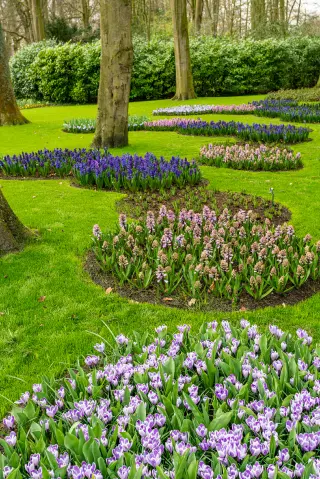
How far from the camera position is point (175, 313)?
4.14 meters

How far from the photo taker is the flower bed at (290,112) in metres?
14.4

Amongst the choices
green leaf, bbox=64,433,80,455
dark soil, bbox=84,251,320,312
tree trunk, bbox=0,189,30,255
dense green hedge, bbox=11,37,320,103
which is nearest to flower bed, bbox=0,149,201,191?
tree trunk, bbox=0,189,30,255

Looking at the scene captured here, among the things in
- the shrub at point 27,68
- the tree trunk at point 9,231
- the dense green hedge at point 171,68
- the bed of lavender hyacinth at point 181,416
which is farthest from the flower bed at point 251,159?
the shrub at point 27,68

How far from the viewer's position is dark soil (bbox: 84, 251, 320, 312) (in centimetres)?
423

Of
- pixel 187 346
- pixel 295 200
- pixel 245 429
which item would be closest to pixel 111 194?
pixel 295 200

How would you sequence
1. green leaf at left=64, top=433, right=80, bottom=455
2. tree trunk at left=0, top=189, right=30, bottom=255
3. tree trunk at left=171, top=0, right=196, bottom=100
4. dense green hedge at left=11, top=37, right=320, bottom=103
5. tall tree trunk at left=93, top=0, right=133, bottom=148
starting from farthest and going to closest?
dense green hedge at left=11, top=37, right=320, bottom=103 → tree trunk at left=171, top=0, right=196, bottom=100 → tall tree trunk at left=93, top=0, right=133, bottom=148 → tree trunk at left=0, top=189, right=30, bottom=255 → green leaf at left=64, top=433, right=80, bottom=455

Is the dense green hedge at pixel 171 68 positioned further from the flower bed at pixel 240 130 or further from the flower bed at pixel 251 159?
the flower bed at pixel 251 159

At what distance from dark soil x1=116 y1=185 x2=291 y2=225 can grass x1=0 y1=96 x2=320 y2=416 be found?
24 cm

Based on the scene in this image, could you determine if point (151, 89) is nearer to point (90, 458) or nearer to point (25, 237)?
point (25, 237)

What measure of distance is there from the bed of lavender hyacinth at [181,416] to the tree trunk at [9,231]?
2612 millimetres

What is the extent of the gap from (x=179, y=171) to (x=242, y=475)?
6.18 meters

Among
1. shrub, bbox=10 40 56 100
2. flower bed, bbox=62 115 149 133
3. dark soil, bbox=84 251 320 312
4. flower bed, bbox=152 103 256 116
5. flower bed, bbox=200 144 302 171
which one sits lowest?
dark soil, bbox=84 251 320 312

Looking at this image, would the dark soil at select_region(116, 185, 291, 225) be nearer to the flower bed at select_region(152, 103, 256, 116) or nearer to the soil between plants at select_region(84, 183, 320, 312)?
the soil between plants at select_region(84, 183, 320, 312)

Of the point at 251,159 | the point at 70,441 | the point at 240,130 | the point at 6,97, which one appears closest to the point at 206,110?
the point at 240,130
